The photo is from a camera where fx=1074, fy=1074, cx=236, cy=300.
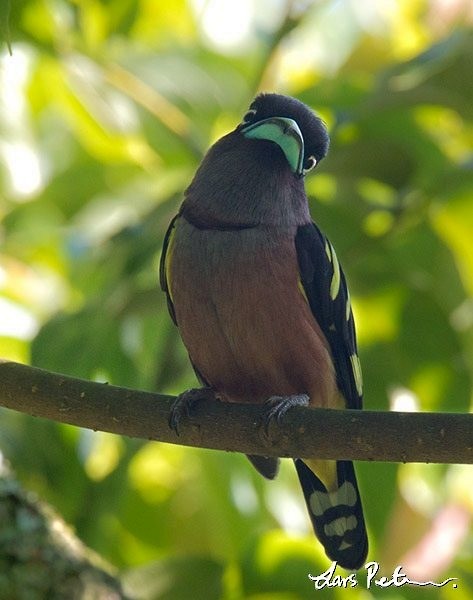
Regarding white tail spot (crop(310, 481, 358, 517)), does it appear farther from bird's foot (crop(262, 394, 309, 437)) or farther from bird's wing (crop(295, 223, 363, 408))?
bird's foot (crop(262, 394, 309, 437))

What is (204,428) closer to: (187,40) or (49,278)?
(49,278)

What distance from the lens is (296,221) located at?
137 inches

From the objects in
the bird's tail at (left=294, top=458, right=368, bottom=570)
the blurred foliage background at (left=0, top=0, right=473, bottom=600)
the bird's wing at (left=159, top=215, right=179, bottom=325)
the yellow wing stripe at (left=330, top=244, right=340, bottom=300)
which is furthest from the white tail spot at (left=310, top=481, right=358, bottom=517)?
the bird's wing at (left=159, top=215, right=179, bottom=325)

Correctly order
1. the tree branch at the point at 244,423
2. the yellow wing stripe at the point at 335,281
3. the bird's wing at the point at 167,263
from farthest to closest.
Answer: the bird's wing at the point at 167,263 < the yellow wing stripe at the point at 335,281 < the tree branch at the point at 244,423

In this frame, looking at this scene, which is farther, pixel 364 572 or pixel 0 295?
pixel 0 295

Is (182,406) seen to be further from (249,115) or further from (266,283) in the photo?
(249,115)

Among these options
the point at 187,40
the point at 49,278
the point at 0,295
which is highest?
the point at 187,40

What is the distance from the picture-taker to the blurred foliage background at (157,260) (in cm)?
391

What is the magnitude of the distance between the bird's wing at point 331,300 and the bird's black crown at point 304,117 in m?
0.25

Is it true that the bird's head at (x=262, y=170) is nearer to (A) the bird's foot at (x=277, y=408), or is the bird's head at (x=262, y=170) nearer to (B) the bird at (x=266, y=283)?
(B) the bird at (x=266, y=283)

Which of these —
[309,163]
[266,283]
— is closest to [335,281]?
[266,283]

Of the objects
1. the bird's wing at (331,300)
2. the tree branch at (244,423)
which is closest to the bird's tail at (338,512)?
the bird's wing at (331,300)

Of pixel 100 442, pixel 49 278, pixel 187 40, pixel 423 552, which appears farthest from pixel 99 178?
pixel 423 552

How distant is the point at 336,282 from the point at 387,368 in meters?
0.85
